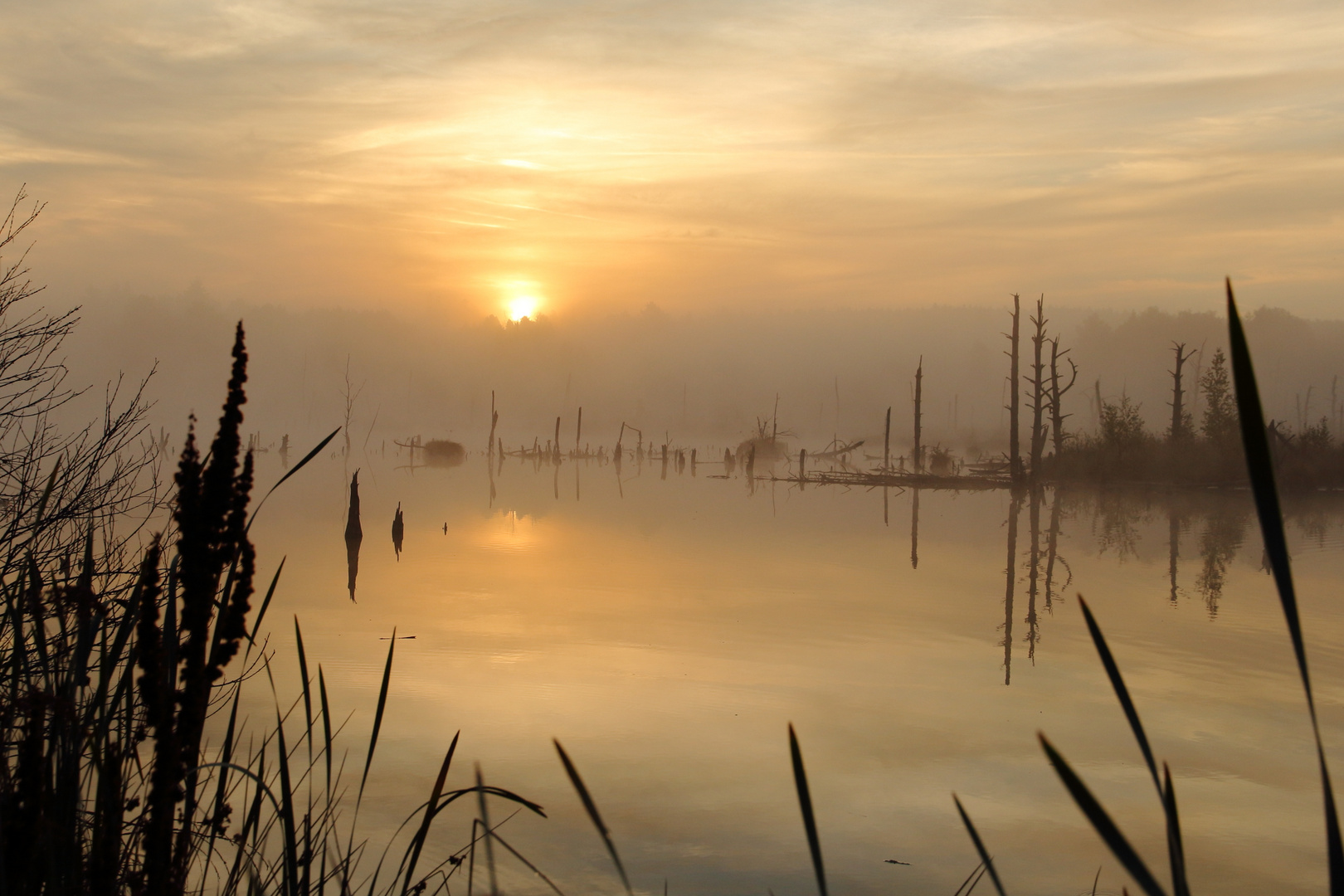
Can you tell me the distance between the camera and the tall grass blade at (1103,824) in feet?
3.28

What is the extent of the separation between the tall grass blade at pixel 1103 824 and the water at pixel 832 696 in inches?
175

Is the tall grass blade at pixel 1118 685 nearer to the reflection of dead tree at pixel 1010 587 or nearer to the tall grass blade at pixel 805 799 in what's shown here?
the tall grass blade at pixel 805 799

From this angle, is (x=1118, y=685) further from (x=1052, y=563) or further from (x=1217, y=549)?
(x=1217, y=549)

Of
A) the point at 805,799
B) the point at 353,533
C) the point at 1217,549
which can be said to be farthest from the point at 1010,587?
the point at 805,799

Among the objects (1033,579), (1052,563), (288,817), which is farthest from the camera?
(1052,563)

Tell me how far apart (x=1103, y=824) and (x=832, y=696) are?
8030 millimetres

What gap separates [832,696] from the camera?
881 centimetres

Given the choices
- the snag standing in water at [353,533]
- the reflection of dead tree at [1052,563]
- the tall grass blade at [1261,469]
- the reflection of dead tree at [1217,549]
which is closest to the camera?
the tall grass blade at [1261,469]

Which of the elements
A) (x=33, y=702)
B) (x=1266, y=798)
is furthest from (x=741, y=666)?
(x=33, y=702)

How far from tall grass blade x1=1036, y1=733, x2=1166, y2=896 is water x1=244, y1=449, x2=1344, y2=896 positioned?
4.44 m

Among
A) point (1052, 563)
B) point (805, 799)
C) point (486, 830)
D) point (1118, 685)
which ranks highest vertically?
point (1118, 685)

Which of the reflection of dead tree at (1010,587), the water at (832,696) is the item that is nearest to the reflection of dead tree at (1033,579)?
the water at (832,696)

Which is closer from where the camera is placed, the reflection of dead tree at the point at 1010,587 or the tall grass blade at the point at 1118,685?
the tall grass blade at the point at 1118,685

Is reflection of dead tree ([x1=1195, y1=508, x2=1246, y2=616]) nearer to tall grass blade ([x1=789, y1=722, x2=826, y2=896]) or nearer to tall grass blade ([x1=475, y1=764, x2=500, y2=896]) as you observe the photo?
tall grass blade ([x1=475, y1=764, x2=500, y2=896])
